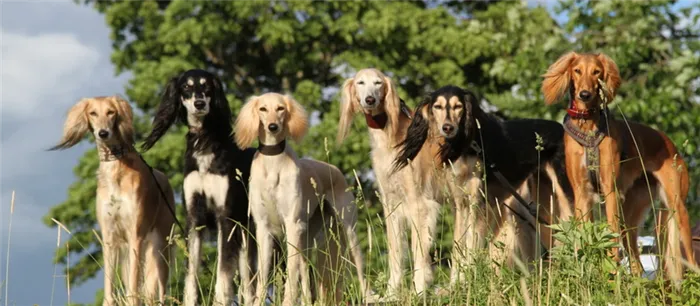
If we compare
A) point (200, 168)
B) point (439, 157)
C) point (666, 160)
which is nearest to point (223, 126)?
point (200, 168)

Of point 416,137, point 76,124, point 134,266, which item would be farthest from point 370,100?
point 76,124

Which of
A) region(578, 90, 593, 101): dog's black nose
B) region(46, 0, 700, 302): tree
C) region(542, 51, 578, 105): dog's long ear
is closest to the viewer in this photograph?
region(578, 90, 593, 101): dog's black nose

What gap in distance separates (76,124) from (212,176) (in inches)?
50.2

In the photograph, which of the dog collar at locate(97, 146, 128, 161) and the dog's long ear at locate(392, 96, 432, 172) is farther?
A: the dog collar at locate(97, 146, 128, 161)

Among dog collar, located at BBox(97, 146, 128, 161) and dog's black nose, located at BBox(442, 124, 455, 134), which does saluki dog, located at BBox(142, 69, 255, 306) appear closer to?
dog collar, located at BBox(97, 146, 128, 161)

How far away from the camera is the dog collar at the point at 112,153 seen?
855cm

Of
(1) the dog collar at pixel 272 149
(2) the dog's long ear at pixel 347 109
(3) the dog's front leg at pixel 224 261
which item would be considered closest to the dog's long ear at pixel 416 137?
(2) the dog's long ear at pixel 347 109

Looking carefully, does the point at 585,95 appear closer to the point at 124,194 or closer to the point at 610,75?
the point at 610,75

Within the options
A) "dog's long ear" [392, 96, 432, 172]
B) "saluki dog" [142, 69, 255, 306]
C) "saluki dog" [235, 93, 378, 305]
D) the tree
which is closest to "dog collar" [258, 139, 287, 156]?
"saluki dog" [235, 93, 378, 305]

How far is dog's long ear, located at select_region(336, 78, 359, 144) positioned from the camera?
856cm

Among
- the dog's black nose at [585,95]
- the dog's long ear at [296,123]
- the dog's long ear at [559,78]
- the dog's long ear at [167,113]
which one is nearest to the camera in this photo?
the dog's black nose at [585,95]

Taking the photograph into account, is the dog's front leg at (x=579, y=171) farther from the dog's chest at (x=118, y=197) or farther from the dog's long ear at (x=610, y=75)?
the dog's chest at (x=118, y=197)

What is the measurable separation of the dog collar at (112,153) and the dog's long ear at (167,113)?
18 cm

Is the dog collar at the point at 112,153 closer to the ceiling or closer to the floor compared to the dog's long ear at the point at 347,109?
closer to the floor
